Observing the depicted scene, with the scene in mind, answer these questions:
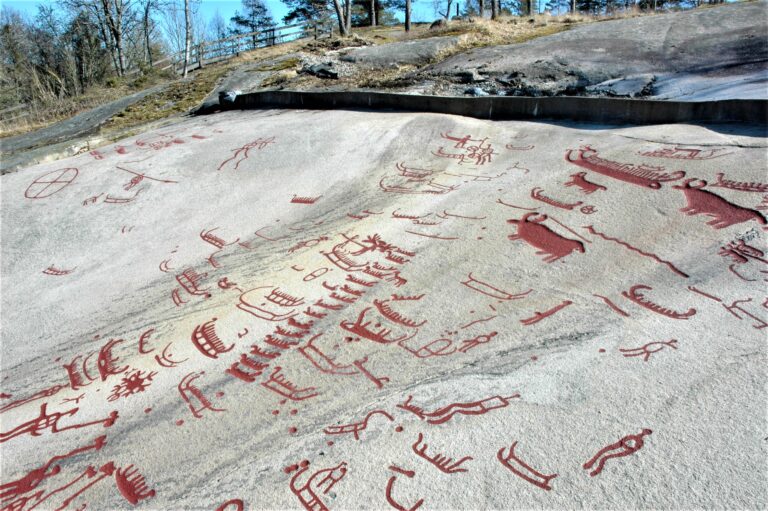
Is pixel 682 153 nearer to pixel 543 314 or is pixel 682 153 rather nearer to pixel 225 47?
pixel 543 314

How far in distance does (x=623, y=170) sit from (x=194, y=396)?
5622mm

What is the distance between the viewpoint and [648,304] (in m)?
4.38

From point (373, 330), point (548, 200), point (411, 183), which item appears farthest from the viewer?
point (411, 183)

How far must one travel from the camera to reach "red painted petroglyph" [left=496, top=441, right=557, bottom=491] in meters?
2.88

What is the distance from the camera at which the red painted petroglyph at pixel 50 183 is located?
8812 mm

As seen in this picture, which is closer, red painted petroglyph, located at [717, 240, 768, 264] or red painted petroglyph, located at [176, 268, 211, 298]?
red painted petroglyph, located at [717, 240, 768, 264]

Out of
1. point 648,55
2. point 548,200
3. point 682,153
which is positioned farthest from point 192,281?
point 648,55

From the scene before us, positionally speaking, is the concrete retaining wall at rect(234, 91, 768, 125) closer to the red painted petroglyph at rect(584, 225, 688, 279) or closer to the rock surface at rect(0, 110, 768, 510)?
the rock surface at rect(0, 110, 768, 510)

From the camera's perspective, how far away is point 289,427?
3658mm

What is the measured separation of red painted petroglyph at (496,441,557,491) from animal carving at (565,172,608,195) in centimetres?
418

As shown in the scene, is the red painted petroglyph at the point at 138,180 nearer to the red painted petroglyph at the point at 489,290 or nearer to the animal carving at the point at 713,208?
the red painted petroglyph at the point at 489,290

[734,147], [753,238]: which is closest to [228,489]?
[753,238]

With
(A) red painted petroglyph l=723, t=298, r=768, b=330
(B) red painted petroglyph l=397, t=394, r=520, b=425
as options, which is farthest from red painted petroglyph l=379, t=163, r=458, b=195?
(B) red painted petroglyph l=397, t=394, r=520, b=425

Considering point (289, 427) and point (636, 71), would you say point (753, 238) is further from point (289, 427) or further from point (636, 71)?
point (636, 71)
